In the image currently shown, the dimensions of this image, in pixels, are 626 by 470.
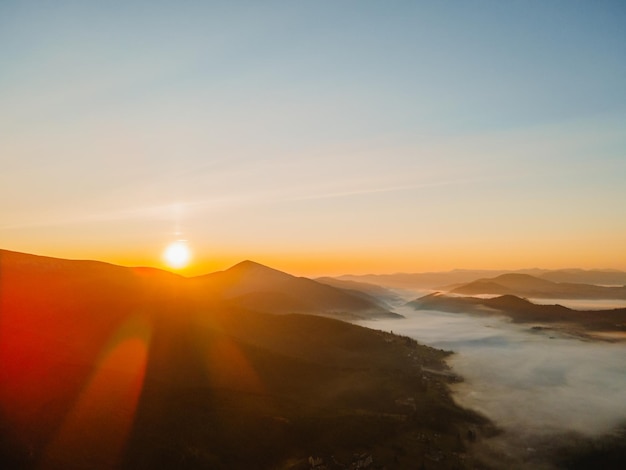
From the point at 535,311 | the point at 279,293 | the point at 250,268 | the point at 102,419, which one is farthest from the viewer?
the point at 250,268

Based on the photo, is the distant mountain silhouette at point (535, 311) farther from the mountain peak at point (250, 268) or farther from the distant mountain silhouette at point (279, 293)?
the mountain peak at point (250, 268)

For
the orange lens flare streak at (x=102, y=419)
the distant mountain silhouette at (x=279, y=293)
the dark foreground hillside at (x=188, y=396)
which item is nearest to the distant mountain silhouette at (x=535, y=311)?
the distant mountain silhouette at (x=279, y=293)

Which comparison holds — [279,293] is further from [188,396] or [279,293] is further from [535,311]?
[188,396]

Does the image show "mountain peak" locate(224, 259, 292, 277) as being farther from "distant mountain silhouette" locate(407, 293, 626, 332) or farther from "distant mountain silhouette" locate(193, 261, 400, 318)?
"distant mountain silhouette" locate(407, 293, 626, 332)

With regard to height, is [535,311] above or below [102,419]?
below

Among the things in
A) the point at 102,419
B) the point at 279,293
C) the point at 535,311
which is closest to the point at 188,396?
the point at 102,419

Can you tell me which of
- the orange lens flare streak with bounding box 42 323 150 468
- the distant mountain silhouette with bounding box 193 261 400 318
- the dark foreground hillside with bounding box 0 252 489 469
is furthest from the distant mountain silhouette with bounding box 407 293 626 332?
the orange lens flare streak with bounding box 42 323 150 468

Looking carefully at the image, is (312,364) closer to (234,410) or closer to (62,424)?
(234,410)
